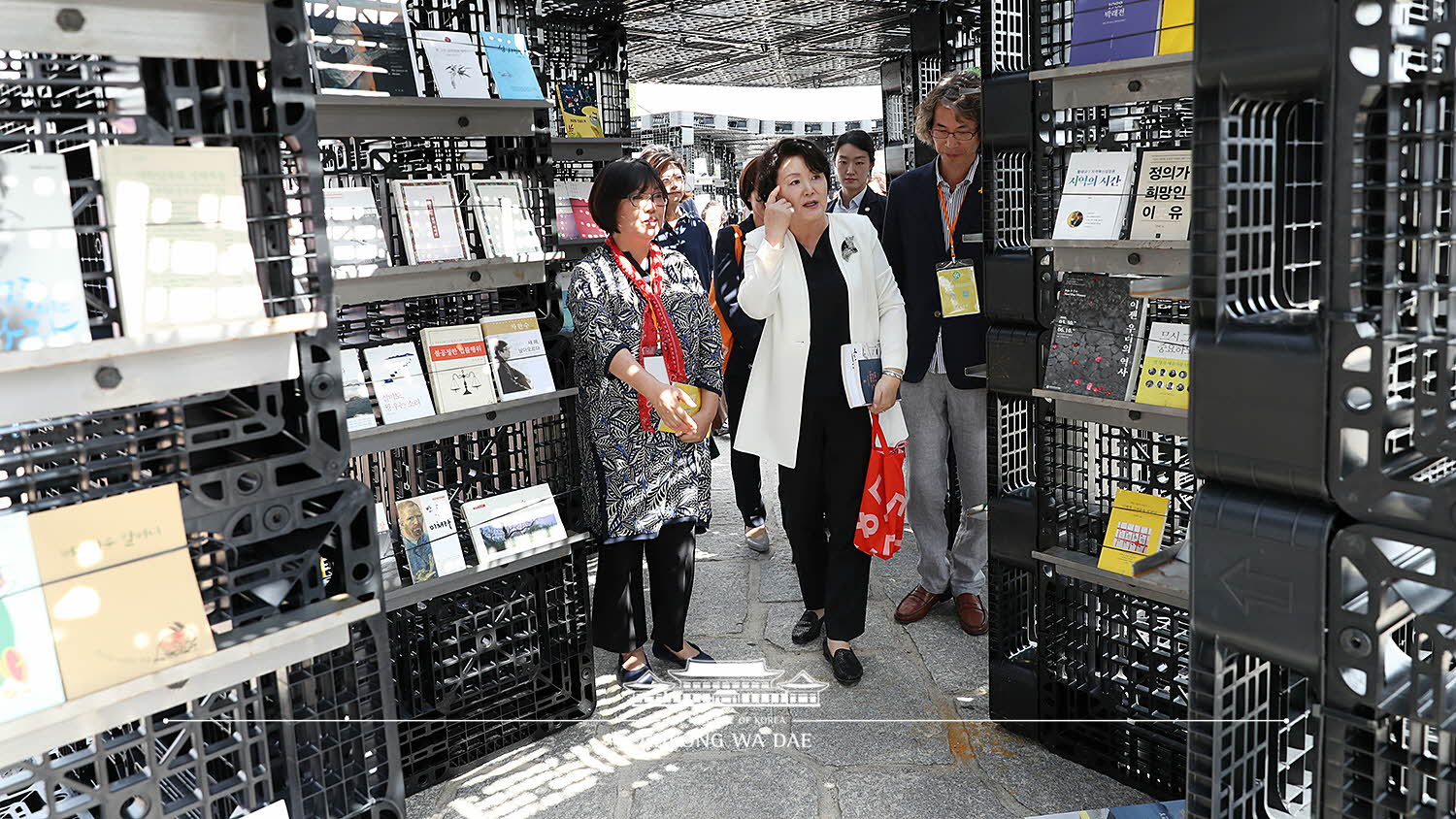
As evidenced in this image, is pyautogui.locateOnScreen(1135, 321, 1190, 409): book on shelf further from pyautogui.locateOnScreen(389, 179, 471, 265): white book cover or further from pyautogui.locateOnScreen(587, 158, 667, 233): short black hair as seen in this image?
pyautogui.locateOnScreen(389, 179, 471, 265): white book cover

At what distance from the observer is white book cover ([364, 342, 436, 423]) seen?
3.06 m

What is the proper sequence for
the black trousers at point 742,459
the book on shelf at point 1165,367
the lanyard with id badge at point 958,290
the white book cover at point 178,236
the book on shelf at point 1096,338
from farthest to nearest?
the black trousers at point 742,459
the lanyard with id badge at point 958,290
the book on shelf at point 1096,338
the book on shelf at point 1165,367
the white book cover at point 178,236

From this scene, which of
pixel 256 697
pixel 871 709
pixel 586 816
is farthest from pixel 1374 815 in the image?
pixel 871 709

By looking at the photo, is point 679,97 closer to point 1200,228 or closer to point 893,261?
point 893,261

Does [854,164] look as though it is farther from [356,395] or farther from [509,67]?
[356,395]

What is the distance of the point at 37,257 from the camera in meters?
1.40

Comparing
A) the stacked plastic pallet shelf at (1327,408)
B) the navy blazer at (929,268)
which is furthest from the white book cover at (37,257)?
the navy blazer at (929,268)

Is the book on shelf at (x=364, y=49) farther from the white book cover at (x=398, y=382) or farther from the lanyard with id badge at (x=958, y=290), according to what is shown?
the lanyard with id badge at (x=958, y=290)

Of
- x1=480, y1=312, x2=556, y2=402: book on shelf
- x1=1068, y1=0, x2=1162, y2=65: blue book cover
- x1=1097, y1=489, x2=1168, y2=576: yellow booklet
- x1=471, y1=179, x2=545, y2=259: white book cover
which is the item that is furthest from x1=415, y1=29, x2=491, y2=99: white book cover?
x1=1097, y1=489, x2=1168, y2=576: yellow booklet

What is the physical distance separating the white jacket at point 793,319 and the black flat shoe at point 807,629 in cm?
75

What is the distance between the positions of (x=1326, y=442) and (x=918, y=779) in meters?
2.20

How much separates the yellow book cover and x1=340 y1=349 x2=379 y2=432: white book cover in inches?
88.0

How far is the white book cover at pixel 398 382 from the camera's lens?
3.06m

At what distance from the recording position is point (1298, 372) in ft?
4.06
